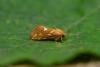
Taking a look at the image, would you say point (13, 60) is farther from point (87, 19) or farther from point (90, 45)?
point (87, 19)

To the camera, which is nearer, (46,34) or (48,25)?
(46,34)

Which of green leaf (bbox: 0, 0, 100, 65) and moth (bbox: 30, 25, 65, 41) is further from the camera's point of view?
moth (bbox: 30, 25, 65, 41)

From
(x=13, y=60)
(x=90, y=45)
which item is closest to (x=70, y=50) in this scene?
(x=90, y=45)

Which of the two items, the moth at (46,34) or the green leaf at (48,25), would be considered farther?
the moth at (46,34)
